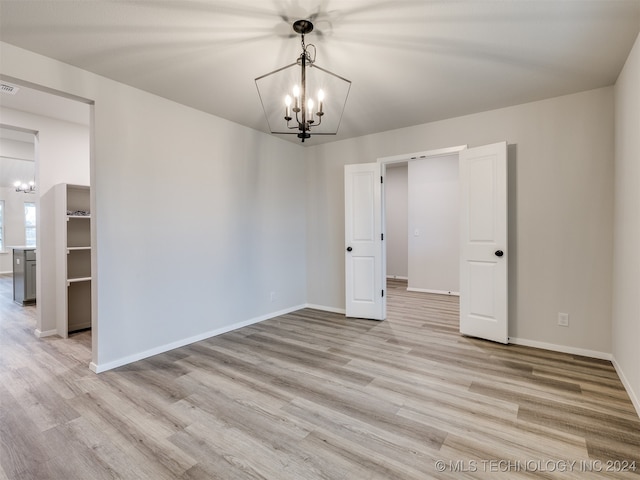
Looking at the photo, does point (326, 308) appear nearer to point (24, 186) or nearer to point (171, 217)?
point (171, 217)

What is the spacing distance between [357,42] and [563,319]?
3319 mm

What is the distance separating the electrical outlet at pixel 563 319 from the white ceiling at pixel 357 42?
2.26m

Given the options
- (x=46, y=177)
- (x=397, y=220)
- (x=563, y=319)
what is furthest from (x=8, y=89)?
(x=397, y=220)

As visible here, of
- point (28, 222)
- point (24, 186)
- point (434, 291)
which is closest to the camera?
point (434, 291)

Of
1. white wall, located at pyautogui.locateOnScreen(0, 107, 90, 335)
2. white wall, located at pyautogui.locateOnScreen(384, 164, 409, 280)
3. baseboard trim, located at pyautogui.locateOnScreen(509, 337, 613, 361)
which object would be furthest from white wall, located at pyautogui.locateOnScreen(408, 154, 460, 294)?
white wall, located at pyautogui.locateOnScreen(0, 107, 90, 335)

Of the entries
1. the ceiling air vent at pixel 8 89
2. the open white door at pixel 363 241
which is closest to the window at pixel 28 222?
the ceiling air vent at pixel 8 89

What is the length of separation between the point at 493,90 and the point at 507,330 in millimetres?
2524

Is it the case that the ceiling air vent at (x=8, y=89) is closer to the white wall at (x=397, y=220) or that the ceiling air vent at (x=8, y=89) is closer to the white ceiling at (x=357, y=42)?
the white ceiling at (x=357, y=42)

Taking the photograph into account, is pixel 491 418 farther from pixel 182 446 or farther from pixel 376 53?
pixel 376 53

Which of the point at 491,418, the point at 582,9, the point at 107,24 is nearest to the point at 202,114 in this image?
the point at 107,24

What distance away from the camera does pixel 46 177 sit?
387 centimetres

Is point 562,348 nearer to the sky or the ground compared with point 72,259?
nearer to the ground

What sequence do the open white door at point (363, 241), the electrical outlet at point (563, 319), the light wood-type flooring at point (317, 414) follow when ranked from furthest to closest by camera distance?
the open white door at point (363, 241), the electrical outlet at point (563, 319), the light wood-type flooring at point (317, 414)

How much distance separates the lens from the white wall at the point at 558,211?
3008 mm
